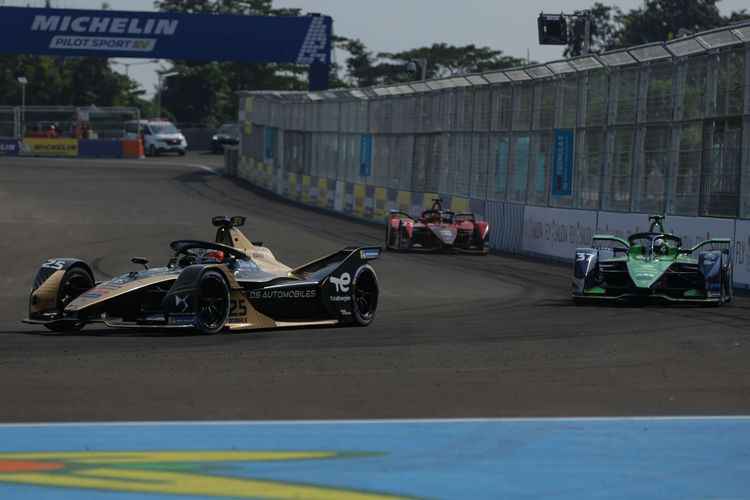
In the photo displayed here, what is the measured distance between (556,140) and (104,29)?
84.4 feet

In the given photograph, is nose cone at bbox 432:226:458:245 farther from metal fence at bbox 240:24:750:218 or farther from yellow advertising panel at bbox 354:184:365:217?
yellow advertising panel at bbox 354:184:365:217

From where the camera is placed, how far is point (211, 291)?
11.8m

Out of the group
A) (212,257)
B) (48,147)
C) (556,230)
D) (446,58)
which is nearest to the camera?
(212,257)

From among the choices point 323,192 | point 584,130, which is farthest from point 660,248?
point 323,192

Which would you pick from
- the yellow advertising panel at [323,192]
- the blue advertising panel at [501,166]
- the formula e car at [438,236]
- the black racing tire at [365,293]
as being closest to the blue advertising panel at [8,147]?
the yellow advertising panel at [323,192]

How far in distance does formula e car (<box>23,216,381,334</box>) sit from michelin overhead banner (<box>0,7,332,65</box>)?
1290 inches

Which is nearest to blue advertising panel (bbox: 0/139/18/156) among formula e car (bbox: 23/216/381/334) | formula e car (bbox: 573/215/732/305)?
formula e car (bbox: 573/215/732/305)

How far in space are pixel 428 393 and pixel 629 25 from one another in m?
98.8

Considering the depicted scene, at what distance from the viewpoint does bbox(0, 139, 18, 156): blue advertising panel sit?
200 ft

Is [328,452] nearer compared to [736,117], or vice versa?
[328,452]

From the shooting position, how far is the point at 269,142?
162ft

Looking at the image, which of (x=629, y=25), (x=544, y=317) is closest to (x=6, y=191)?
(x=544, y=317)

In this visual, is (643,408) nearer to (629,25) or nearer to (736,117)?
(736,117)

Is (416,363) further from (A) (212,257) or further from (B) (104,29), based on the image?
(B) (104,29)
